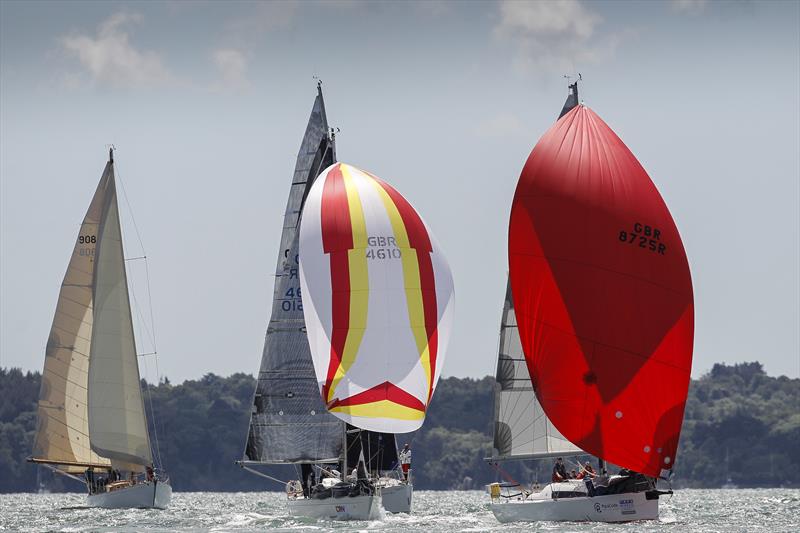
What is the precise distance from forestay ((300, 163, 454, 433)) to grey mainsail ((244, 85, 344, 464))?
372cm

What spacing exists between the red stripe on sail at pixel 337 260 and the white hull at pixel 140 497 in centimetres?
1385

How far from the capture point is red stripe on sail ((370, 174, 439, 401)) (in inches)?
1534

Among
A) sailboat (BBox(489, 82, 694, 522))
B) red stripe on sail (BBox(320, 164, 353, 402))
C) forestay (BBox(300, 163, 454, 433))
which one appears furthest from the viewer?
red stripe on sail (BBox(320, 164, 353, 402))

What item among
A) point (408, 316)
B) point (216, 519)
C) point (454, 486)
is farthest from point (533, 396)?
point (454, 486)

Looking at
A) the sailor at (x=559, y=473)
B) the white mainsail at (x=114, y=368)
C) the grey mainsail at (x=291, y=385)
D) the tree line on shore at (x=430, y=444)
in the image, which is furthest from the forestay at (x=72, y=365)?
the tree line on shore at (x=430, y=444)

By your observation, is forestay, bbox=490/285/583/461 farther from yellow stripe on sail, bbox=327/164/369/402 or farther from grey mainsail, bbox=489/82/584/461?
yellow stripe on sail, bbox=327/164/369/402

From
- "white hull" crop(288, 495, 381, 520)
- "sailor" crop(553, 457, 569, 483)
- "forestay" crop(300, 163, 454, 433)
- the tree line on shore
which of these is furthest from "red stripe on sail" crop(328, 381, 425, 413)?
the tree line on shore

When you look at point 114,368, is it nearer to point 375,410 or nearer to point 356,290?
point 356,290

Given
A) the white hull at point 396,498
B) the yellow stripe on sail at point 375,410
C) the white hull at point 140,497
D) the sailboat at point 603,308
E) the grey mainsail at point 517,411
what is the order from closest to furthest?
the sailboat at point 603,308 < the yellow stripe on sail at point 375,410 < the grey mainsail at point 517,411 < the white hull at point 396,498 < the white hull at point 140,497

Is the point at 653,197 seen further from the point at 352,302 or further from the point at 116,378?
the point at 116,378

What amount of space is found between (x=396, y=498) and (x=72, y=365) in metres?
15.1

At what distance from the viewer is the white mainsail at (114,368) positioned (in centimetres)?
5016

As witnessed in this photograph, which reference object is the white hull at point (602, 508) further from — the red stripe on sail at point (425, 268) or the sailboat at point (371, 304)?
the red stripe on sail at point (425, 268)

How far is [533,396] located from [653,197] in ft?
20.3
